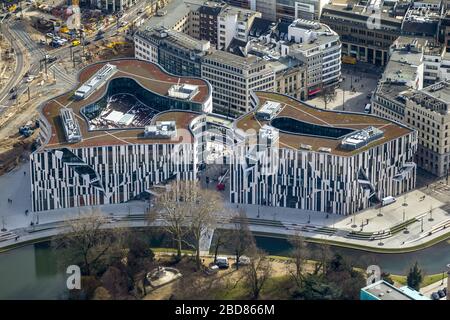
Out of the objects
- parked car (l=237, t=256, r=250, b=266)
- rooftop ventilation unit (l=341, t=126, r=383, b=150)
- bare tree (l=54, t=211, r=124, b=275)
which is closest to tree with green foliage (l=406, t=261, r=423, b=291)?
parked car (l=237, t=256, r=250, b=266)

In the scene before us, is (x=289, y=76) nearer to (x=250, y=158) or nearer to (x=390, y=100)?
(x=390, y=100)

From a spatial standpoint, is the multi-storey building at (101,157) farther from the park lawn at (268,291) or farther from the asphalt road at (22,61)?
the asphalt road at (22,61)

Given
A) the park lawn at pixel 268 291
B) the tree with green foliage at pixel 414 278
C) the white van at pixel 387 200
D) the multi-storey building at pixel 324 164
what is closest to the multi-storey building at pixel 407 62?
the multi-storey building at pixel 324 164

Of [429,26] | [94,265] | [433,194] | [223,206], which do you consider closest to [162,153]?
[223,206]

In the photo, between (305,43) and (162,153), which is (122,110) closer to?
(162,153)

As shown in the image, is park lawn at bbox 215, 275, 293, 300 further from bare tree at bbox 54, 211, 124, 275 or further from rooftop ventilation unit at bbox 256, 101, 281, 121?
rooftop ventilation unit at bbox 256, 101, 281, 121

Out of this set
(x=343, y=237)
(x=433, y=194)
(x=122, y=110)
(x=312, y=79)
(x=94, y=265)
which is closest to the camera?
(x=94, y=265)

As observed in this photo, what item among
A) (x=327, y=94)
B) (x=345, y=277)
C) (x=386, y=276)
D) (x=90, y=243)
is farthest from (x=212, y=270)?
(x=327, y=94)
